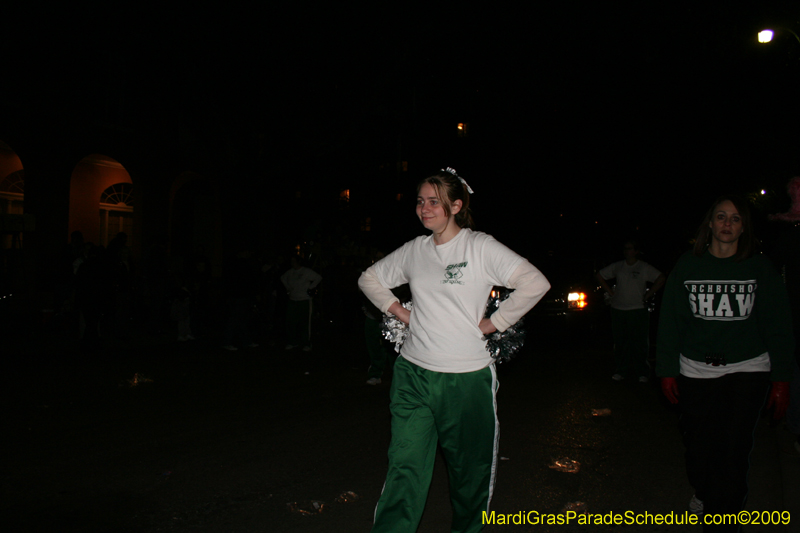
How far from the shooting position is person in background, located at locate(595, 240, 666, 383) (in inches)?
337

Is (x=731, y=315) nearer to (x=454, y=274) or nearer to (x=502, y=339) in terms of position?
(x=502, y=339)

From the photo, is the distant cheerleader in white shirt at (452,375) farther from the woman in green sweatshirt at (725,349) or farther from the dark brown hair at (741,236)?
the dark brown hair at (741,236)

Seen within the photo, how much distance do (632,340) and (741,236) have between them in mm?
5178

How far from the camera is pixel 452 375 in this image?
3.28 m

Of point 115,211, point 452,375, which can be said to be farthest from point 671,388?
point 115,211

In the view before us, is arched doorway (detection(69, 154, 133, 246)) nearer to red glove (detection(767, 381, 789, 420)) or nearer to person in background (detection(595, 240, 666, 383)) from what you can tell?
person in background (detection(595, 240, 666, 383))

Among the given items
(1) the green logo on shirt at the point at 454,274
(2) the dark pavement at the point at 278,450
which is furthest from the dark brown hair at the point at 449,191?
(2) the dark pavement at the point at 278,450

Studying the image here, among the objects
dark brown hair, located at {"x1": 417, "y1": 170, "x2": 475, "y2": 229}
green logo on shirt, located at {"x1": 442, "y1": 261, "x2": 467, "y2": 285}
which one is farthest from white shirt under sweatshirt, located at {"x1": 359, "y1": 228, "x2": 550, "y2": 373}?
dark brown hair, located at {"x1": 417, "y1": 170, "x2": 475, "y2": 229}

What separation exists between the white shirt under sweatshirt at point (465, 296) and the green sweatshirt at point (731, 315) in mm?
1000

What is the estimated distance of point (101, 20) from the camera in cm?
1669

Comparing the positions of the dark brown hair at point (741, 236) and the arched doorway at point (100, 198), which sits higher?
the arched doorway at point (100, 198)

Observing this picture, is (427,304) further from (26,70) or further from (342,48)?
(26,70)

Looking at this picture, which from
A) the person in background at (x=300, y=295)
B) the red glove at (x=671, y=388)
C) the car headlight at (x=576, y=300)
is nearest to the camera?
the red glove at (x=671, y=388)

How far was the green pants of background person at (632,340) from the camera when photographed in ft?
28.2
